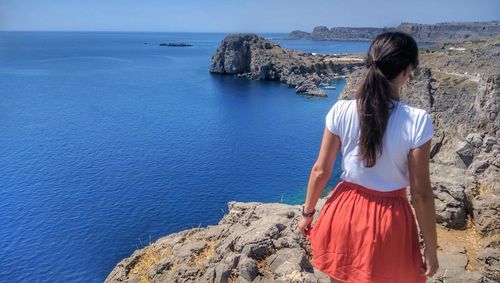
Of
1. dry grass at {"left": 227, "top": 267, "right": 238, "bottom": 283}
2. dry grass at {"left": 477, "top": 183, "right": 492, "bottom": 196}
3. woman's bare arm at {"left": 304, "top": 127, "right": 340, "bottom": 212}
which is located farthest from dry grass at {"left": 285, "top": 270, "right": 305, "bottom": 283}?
dry grass at {"left": 477, "top": 183, "right": 492, "bottom": 196}

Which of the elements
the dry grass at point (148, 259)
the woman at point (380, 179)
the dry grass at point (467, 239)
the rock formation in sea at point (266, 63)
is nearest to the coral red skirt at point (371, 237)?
the woman at point (380, 179)

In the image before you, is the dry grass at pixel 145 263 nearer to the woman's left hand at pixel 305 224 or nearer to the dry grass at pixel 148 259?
the dry grass at pixel 148 259

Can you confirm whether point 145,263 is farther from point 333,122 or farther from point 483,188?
point 483,188

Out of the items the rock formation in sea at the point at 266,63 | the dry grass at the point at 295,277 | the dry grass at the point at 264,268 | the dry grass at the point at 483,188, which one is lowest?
the rock formation in sea at the point at 266,63

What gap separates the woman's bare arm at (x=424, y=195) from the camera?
Result: 489 cm

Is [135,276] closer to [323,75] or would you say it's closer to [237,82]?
Result: [237,82]

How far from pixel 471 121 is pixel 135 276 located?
46.7 m

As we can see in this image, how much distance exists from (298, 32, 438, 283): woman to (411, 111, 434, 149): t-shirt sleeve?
1 cm

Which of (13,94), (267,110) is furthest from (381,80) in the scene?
(13,94)

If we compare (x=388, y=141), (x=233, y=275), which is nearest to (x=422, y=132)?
(x=388, y=141)

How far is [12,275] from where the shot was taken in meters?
34.3

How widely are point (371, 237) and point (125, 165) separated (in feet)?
180

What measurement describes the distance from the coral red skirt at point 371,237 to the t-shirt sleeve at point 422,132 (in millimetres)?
763

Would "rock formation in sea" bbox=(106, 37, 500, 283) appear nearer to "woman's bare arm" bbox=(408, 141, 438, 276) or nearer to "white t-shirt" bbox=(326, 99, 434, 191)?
"white t-shirt" bbox=(326, 99, 434, 191)
